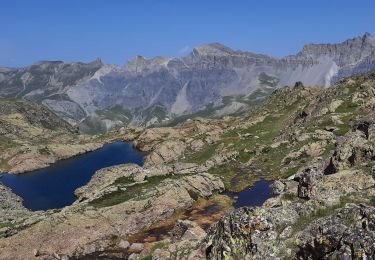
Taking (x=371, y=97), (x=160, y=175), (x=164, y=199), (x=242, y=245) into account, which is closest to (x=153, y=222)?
(x=164, y=199)

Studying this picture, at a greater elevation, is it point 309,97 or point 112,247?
point 309,97

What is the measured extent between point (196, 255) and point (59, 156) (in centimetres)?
15495

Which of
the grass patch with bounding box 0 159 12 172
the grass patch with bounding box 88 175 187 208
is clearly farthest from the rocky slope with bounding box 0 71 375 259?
the grass patch with bounding box 0 159 12 172

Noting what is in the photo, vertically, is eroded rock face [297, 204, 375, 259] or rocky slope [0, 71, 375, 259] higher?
eroded rock face [297, 204, 375, 259]

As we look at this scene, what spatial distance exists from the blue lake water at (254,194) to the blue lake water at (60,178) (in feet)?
152

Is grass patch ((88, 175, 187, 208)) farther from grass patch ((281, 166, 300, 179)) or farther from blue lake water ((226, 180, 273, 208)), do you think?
grass patch ((281, 166, 300, 179))

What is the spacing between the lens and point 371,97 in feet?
487

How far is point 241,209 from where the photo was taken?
133ft

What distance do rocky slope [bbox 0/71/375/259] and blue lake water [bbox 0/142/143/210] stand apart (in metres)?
8.33

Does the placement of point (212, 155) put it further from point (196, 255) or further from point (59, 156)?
point (196, 255)

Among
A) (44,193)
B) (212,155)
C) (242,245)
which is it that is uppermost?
(242,245)

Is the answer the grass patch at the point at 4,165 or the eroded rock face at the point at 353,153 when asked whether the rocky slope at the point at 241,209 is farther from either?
the grass patch at the point at 4,165

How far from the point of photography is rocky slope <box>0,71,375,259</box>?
1463 inches

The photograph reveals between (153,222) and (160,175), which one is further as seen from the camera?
(160,175)
